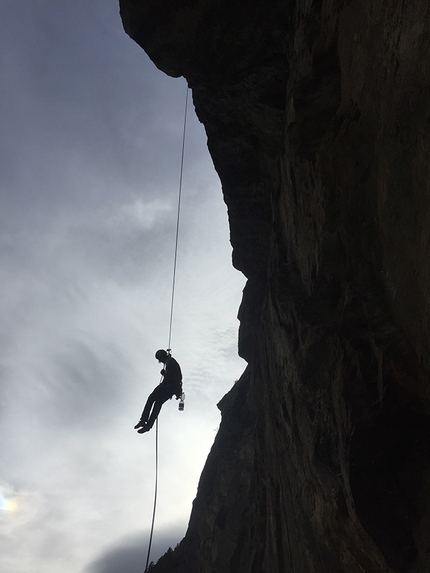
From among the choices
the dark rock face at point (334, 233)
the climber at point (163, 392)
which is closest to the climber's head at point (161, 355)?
the climber at point (163, 392)

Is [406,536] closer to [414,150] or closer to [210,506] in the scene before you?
[414,150]

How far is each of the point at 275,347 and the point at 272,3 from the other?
17.4 ft

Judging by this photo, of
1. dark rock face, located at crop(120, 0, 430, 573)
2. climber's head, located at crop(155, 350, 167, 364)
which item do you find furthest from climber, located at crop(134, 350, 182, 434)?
dark rock face, located at crop(120, 0, 430, 573)

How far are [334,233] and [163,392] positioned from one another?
8615 mm

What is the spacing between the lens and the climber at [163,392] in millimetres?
12079

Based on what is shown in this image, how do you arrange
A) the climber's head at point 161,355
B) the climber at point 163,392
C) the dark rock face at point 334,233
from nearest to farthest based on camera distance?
the dark rock face at point 334,233 < the climber at point 163,392 < the climber's head at point 161,355

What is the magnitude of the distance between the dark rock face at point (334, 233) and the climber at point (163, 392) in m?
4.38

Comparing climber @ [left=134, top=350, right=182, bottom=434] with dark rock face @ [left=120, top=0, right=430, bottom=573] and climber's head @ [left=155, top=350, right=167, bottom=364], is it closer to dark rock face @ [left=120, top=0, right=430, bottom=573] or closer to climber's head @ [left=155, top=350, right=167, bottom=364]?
climber's head @ [left=155, top=350, right=167, bottom=364]

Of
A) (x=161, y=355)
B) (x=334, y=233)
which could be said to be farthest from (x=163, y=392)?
(x=334, y=233)

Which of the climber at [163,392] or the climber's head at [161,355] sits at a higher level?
the climber's head at [161,355]

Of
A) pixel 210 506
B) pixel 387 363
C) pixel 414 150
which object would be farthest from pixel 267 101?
pixel 210 506

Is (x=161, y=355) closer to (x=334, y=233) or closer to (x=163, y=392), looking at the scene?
(x=163, y=392)

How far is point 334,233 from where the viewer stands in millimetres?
5203

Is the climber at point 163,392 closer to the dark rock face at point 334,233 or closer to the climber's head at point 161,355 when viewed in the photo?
the climber's head at point 161,355
